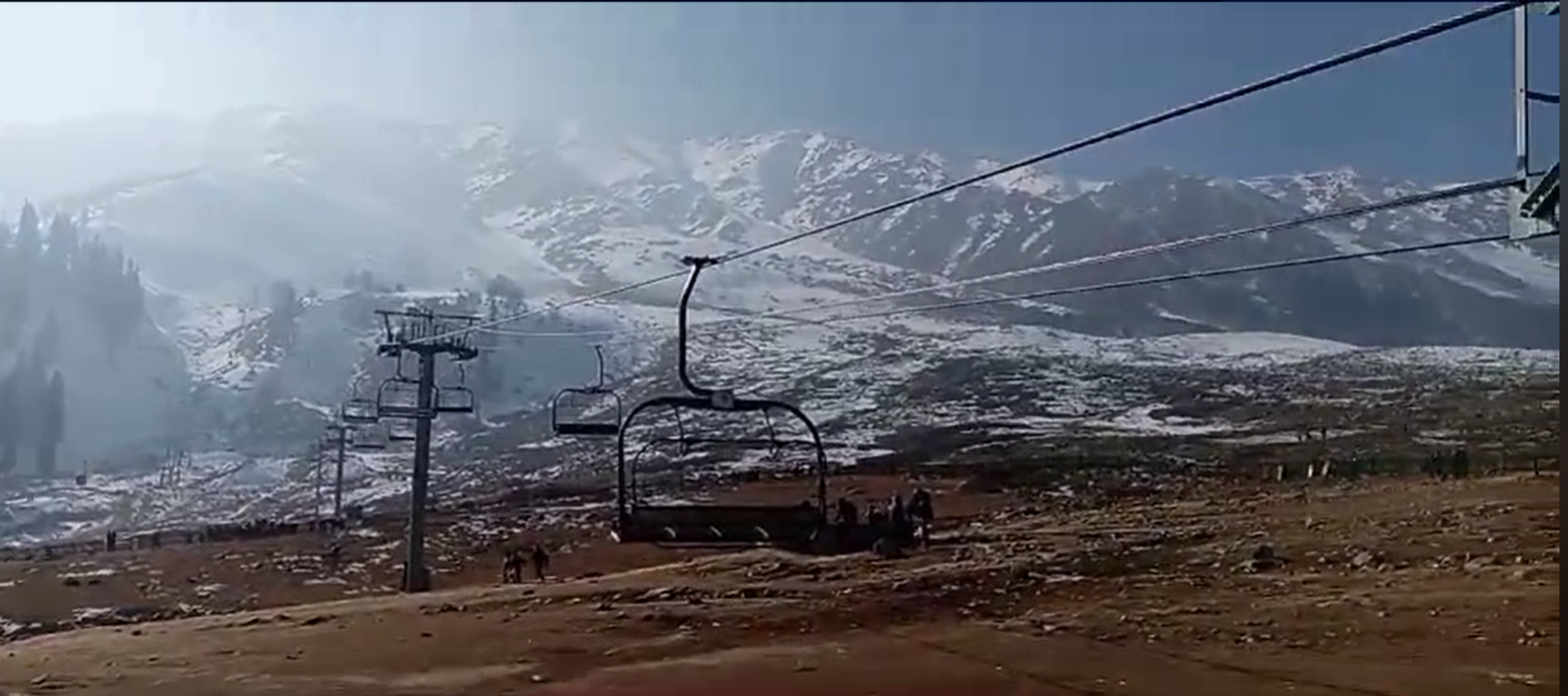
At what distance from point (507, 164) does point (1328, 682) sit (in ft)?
185

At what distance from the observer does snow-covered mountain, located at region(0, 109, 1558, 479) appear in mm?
35344

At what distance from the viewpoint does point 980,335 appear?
43.8 metres

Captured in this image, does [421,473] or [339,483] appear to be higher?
[421,473]

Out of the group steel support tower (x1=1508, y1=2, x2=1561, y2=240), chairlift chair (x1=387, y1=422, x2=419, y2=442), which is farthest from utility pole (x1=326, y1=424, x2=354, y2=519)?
steel support tower (x1=1508, y1=2, x2=1561, y2=240)

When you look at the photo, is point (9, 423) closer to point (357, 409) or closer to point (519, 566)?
point (519, 566)

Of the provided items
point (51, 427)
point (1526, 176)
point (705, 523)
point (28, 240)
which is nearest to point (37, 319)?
point (51, 427)

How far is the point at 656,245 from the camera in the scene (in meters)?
59.2

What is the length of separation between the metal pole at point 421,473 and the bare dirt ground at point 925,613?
56cm

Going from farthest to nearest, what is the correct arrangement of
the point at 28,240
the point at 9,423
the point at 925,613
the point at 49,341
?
the point at 49,341 → the point at 9,423 → the point at 28,240 → the point at 925,613

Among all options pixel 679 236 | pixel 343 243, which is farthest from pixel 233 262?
pixel 679 236

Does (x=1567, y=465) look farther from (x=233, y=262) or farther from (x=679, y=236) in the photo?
(x=679, y=236)

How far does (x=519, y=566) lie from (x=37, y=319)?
7.56 m

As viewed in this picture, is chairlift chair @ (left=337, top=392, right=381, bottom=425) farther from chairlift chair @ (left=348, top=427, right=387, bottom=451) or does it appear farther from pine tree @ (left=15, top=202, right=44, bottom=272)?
pine tree @ (left=15, top=202, right=44, bottom=272)

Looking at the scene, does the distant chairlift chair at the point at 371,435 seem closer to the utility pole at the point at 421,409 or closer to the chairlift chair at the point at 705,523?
the utility pole at the point at 421,409
